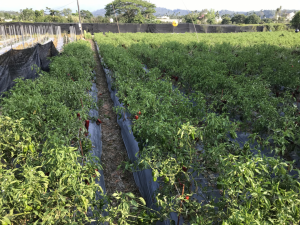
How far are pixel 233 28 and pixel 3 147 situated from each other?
112ft

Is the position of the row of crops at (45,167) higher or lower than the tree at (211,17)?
lower

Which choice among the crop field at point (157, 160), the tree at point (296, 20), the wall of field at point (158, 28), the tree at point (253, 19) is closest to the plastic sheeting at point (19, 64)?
the crop field at point (157, 160)

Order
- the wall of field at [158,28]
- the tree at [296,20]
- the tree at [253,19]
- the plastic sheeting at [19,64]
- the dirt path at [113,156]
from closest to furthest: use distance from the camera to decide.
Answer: the dirt path at [113,156]
the plastic sheeting at [19,64]
the tree at [296,20]
the wall of field at [158,28]
the tree at [253,19]

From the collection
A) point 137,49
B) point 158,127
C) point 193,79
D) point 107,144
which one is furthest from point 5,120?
point 137,49

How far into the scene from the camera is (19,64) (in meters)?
7.05

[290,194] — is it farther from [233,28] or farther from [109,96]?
[233,28]

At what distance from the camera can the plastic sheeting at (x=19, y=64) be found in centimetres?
624

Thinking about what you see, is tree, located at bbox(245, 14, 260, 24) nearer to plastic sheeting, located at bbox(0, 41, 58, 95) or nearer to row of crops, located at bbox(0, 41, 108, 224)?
plastic sheeting, located at bbox(0, 41, 58, 95)

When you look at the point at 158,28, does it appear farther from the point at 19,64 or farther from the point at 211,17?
the point at 211,17

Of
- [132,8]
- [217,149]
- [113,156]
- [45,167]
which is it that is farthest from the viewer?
[132,8]

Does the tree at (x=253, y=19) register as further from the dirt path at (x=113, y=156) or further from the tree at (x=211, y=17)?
the dirt path at (x=113, y=156)

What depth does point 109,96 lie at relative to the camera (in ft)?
24.1

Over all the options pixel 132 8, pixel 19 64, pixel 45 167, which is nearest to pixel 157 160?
pixel 45 167

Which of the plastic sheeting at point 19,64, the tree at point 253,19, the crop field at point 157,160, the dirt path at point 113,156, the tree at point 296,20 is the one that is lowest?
the dirt path at point 113,156
